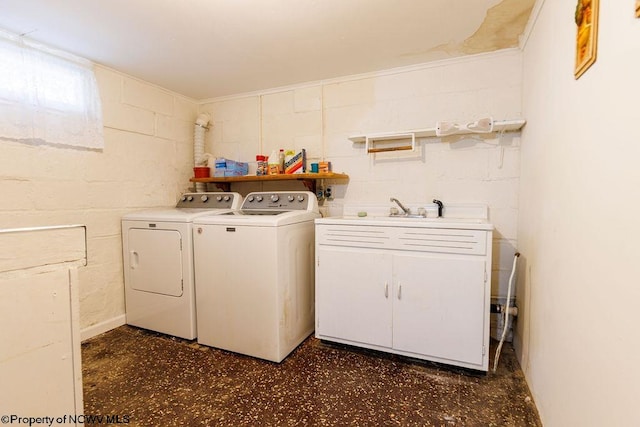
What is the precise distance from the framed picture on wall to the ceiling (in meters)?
0.73

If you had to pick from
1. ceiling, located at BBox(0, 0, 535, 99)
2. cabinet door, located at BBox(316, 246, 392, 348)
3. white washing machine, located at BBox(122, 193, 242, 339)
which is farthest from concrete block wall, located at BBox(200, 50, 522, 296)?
white washing machine, located at BBox(122, 193, 242, 339)

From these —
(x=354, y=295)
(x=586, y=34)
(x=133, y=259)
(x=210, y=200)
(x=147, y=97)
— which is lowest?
(x=354, y=295)

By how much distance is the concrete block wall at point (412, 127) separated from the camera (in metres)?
2.23

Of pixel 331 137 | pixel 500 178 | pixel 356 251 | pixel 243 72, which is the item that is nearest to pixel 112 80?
pixel 243 72

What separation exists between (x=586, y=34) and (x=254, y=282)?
2.00 metres

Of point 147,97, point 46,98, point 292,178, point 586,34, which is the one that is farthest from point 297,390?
point 147,97

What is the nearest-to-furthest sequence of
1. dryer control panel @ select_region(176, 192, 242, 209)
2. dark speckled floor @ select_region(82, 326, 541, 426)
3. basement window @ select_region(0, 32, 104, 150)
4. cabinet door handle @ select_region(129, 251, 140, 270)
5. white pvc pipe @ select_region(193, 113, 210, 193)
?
dark speckled floor @ select_region(82, 326, 541, 426) → basement window @ select_region(0, 32, 104, 150) → cabinet door handle @ select_region(129, 251, 140, 270) → dryer control panel @ select_region(176, 192, 242, 209) → white pvc pipe @ select_region(193, 113, 210, 193)

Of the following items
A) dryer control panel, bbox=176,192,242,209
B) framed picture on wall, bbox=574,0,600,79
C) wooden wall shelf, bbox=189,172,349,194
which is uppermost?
framed picture on wall, bbox=574,0,600,79

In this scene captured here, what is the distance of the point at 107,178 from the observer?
8.11 ft

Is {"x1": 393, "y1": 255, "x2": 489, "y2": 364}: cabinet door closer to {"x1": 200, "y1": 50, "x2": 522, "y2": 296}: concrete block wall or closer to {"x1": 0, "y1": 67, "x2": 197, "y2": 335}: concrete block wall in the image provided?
{"x1": 200, "y1": 50, "x2": 522, "y2": 296}: concrete block wall

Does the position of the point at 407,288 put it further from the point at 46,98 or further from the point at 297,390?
the point at 46,98

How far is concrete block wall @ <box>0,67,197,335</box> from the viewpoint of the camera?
6.63 ft

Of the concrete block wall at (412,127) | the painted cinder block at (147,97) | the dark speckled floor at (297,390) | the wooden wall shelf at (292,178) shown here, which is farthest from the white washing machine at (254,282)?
the painted cinder block at (147,97)

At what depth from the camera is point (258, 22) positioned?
1.85 metres
